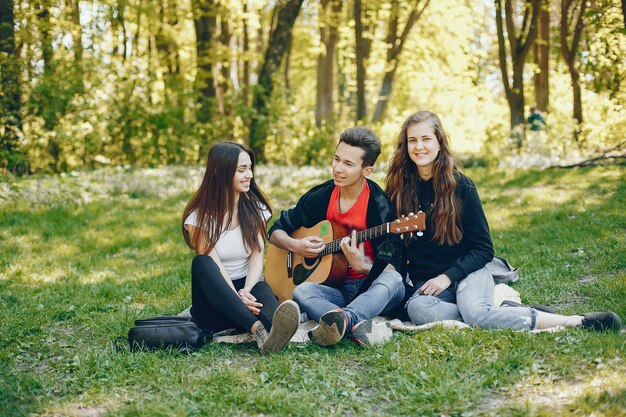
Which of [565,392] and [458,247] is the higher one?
[458,247]

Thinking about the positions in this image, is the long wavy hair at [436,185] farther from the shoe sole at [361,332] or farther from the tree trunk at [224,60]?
the tree trunk at [224,60]

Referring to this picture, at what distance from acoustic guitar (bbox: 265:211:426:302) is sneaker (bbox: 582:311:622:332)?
1.14 m

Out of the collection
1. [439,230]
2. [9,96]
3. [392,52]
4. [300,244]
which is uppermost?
[392,52]

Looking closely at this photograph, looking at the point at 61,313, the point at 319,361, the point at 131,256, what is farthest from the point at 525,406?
the point at 131,256

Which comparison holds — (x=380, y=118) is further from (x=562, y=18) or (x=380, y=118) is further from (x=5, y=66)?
(x=5, y=66)

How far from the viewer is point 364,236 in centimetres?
443

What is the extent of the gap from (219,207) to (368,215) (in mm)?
1044

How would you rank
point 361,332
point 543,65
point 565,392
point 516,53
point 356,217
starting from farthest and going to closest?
point 543,65 → point 516,53 → point 356,217 → point 361,332 → point 565,392

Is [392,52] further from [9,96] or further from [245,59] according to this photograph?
[9,96]

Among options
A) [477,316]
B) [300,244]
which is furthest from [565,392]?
[300,244]

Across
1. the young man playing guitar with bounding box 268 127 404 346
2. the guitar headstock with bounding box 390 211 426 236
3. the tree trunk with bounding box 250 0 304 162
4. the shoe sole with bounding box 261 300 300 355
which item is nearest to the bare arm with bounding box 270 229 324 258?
the young man playing guitar with bounding box 268 127 404 346

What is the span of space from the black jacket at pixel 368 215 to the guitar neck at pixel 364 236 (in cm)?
14

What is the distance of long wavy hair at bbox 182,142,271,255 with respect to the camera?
4.45 metres

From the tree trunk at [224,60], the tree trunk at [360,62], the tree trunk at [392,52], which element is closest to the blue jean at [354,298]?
the tree trunk at [224,60]
